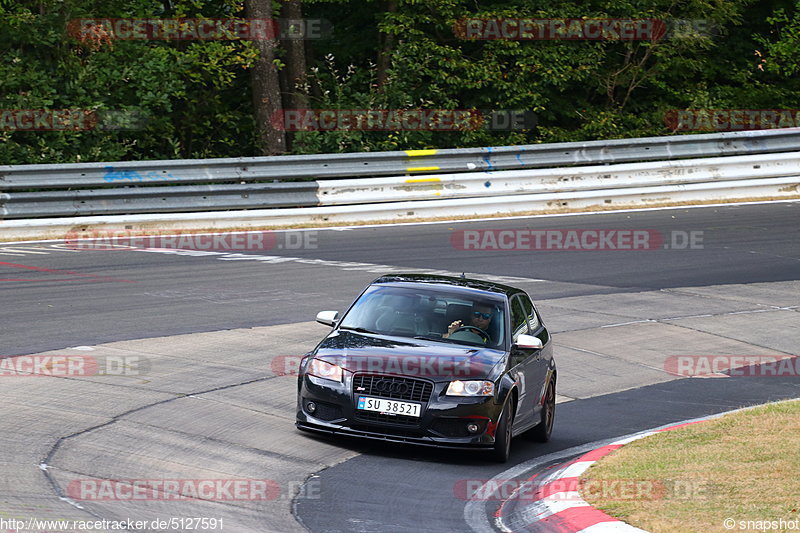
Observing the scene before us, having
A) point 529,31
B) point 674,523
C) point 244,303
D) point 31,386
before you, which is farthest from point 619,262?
point 674,523

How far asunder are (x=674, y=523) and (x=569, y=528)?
2.25ft

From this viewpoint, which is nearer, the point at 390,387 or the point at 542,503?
the point at 542,503

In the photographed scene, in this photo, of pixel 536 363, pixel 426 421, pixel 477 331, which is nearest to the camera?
pixel 426 421

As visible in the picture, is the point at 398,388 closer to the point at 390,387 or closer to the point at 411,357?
the point at 390,387

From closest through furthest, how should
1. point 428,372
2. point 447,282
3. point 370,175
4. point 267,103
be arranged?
point 428,372
point 447,282
point 370,175
point 267,103

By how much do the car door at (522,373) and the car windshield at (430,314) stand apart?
17 centimetres

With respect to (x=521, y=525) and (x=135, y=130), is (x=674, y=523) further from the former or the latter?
(x=135, y=130)

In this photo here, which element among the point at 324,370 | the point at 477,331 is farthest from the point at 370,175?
the point at 324,370

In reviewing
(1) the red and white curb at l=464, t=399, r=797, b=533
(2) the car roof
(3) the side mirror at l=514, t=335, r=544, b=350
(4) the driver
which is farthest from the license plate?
(2) the car roof

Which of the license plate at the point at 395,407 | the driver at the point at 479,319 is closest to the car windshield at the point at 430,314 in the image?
the driver at the point at 479,319

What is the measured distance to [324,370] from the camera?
1019cm

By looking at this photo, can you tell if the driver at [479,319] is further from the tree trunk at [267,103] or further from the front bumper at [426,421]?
the tree trunk at [267,103]

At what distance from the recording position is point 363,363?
10102 mm

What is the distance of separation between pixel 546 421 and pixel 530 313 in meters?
1.16
